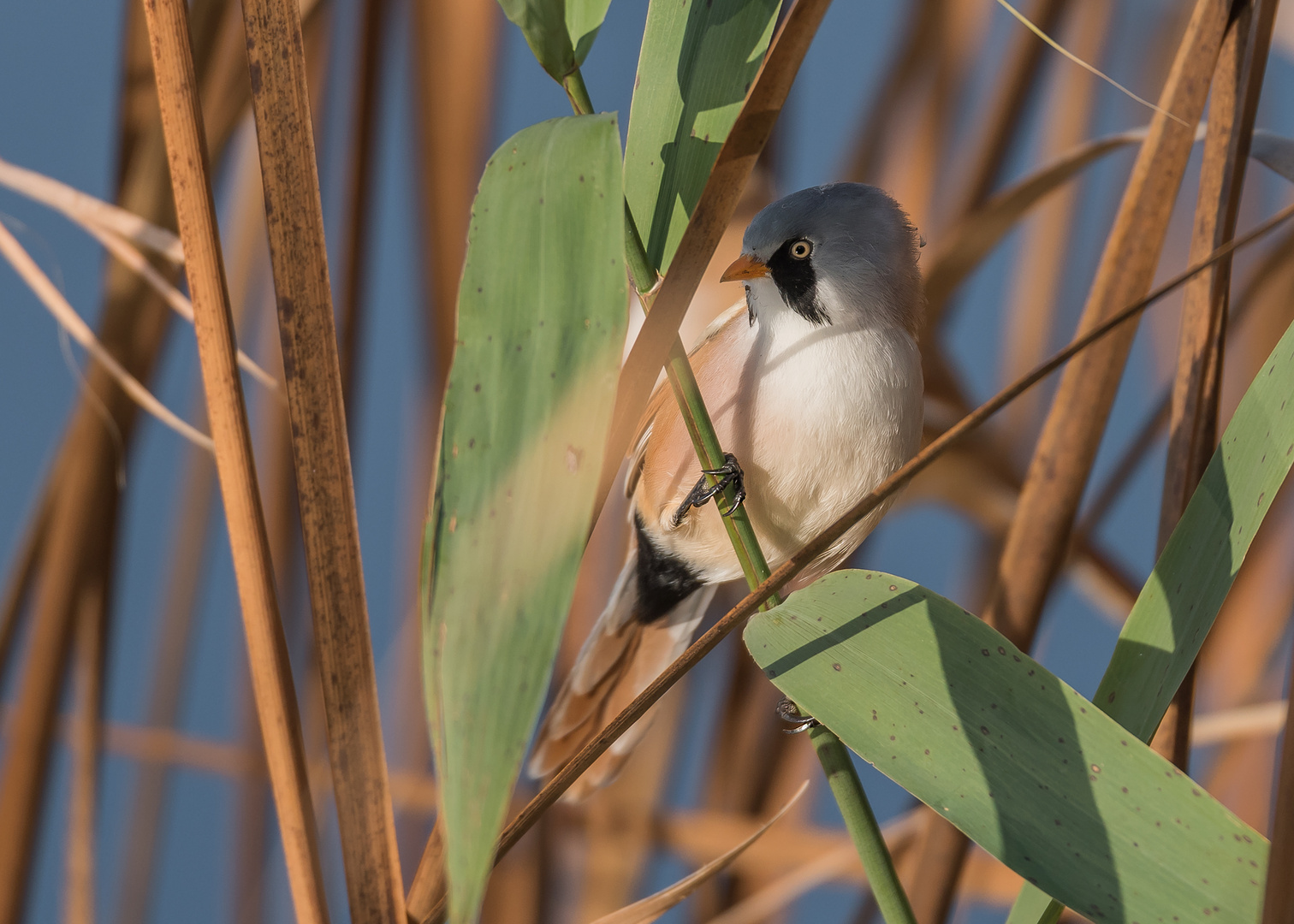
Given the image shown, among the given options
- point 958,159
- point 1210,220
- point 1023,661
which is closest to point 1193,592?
point 1023,661

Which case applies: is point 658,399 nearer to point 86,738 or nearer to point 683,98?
point 683,98

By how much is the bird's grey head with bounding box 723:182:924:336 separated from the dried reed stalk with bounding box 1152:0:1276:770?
18cm

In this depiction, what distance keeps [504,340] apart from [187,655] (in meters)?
0.95

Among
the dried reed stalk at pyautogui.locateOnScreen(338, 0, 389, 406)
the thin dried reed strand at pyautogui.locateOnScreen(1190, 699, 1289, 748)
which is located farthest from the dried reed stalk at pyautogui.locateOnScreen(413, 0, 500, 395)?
the thin dried reed strand at pyautogui.locateOnScreen(1190, 699, 1289, 748)

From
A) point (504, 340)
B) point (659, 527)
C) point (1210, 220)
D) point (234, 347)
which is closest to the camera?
point (504, 340)

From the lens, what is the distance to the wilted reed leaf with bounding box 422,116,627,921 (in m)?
0.26

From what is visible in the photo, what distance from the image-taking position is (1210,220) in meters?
0.51

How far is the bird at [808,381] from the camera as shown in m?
0.59

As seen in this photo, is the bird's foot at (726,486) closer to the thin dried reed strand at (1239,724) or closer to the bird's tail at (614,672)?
the bird's tail at (614,672)

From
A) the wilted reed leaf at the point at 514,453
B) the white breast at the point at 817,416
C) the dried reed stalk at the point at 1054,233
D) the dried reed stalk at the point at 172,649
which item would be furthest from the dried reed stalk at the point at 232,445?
the dried reed stalk at the point at 1054,233

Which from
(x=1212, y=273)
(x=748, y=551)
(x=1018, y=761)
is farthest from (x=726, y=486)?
(x=1212, y=273)

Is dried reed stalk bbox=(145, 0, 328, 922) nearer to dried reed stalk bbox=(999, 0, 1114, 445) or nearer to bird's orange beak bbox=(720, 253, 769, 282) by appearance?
bird's orange beak bbox=(720, 253, 769, 282)

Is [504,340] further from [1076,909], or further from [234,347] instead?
[1076,909]

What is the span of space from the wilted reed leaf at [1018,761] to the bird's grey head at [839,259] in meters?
0.29
